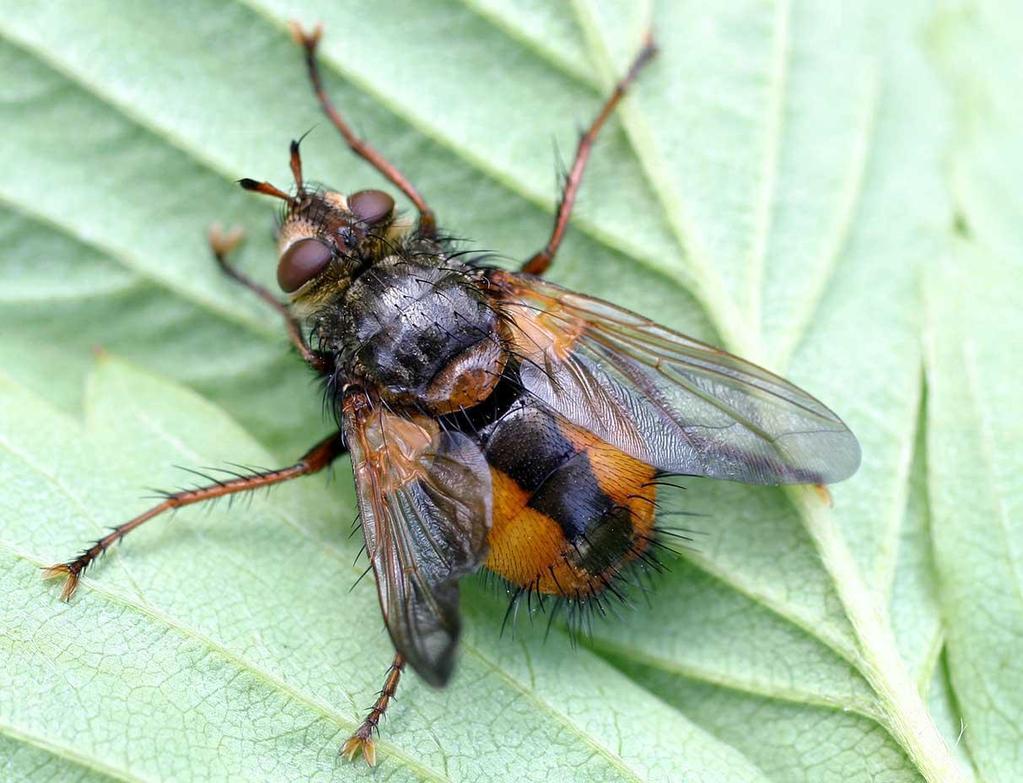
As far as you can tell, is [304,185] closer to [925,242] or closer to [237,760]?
[237,760]

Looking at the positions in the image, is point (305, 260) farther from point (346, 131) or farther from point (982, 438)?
point (982, 438)

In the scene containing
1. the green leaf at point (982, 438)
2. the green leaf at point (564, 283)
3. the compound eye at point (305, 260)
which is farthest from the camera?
the compound eye at point (305, 260)

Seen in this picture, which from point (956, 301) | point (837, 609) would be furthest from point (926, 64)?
point (837, 609)

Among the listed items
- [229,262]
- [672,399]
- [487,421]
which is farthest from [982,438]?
[229,262]

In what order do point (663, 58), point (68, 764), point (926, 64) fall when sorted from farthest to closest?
1. point (926, 64)
2. point (663, 58)
3. point (68, 764)

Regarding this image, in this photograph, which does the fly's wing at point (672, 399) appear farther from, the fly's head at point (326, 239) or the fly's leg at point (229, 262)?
the fly's leg at point (229, 262)

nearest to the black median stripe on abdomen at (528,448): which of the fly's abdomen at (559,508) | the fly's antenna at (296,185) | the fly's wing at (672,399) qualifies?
the fly's abdomen at (559,508)
